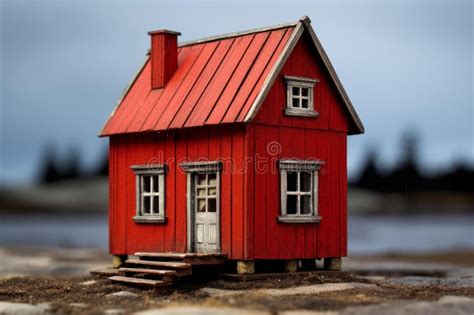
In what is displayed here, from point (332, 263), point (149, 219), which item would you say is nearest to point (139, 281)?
point (149, 219)

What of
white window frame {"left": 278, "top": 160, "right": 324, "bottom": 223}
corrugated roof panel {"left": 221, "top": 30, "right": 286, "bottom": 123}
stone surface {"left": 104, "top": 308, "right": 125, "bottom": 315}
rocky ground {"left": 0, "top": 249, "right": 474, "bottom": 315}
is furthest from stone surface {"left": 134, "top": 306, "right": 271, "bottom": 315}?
corrugated roof panel {"left": 221, "top": 30, "right": 286, "bottom": 123}

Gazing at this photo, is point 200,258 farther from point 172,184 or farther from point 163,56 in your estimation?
point 163,56

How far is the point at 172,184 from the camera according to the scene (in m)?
29.5

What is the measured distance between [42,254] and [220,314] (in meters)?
31.5

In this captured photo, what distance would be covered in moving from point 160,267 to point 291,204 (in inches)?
163

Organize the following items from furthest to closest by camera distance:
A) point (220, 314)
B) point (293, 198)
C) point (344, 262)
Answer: point (344, 262)
point (293, 198)
point (220, 314)

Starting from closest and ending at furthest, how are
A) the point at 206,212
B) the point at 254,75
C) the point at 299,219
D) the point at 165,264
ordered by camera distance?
the point at 165,264, the point at 254,75, the point at 299,219, the point at 206,212

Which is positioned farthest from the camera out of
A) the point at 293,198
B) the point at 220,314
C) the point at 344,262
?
the point at 344,262

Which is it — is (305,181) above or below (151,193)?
above

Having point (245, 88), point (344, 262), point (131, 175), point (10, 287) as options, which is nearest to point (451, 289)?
point (245, 88)

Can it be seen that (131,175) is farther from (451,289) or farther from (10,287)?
(451,289)

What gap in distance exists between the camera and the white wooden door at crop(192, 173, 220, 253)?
28.0 m

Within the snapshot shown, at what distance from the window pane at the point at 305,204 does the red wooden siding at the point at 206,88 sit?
3549mm

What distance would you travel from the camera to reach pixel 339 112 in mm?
29891
